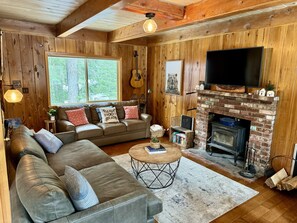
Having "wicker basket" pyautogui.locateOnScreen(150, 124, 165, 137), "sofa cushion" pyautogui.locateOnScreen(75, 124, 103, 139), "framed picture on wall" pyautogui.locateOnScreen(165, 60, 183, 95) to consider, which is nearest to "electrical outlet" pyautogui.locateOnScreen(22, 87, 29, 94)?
"sofa cushion" pyautogui.locateOnScreen(75, 124, 103, 139)

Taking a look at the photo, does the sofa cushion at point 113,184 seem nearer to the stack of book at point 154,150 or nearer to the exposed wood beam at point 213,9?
the stack of book at point 154,150

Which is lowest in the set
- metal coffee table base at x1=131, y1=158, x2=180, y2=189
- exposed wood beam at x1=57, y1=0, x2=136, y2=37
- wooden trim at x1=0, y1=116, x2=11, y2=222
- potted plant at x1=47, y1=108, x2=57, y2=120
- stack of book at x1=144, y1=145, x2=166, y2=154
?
metal coffee table base at x1=131, y1=158, x2=180, y2=189

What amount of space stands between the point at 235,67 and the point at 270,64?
0.52 m

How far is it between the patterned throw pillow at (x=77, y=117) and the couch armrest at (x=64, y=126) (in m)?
0.16

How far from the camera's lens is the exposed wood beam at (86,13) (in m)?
2.13

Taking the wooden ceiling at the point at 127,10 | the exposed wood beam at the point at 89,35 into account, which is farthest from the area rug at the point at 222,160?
the exposed wood beam at the point at 89,35

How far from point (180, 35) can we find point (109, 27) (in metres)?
1.62

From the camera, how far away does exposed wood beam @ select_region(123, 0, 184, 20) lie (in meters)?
2.49

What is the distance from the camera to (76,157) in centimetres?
274

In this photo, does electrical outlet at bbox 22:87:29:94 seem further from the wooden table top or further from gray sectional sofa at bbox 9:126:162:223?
the wooden table top

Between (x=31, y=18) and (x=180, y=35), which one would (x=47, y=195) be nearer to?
(x=31, y=18)

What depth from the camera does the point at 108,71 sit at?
17.6ft

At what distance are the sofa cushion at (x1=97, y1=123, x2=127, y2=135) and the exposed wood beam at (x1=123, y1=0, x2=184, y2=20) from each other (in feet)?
8.11

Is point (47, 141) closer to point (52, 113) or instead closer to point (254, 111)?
point (52, 113)
